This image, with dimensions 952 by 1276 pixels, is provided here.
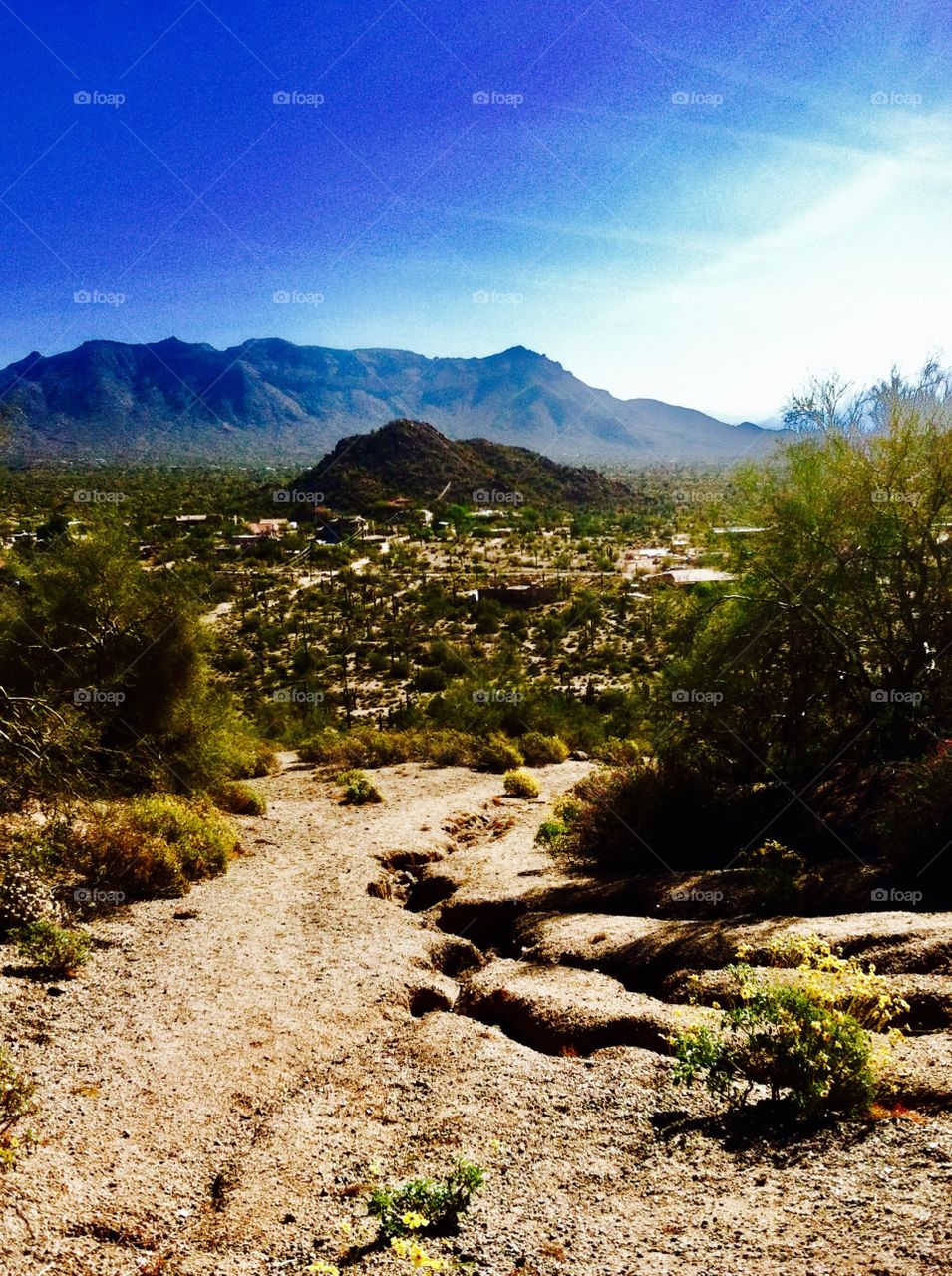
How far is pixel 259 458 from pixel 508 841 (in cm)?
17167

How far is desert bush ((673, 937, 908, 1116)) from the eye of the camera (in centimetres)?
460

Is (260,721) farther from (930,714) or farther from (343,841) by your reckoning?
(930,714)

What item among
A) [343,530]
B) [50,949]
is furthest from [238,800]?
[343,530]

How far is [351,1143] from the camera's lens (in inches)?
205

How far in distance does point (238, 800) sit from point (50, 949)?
8262mm

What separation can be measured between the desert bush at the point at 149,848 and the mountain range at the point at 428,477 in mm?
60700

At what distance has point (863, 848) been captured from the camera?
33.0ft

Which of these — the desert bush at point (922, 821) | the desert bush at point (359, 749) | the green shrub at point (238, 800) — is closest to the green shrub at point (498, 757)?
the desert bush at point (359, 749)

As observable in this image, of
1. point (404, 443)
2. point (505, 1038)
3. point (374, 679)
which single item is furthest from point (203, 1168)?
point (404, 443)
